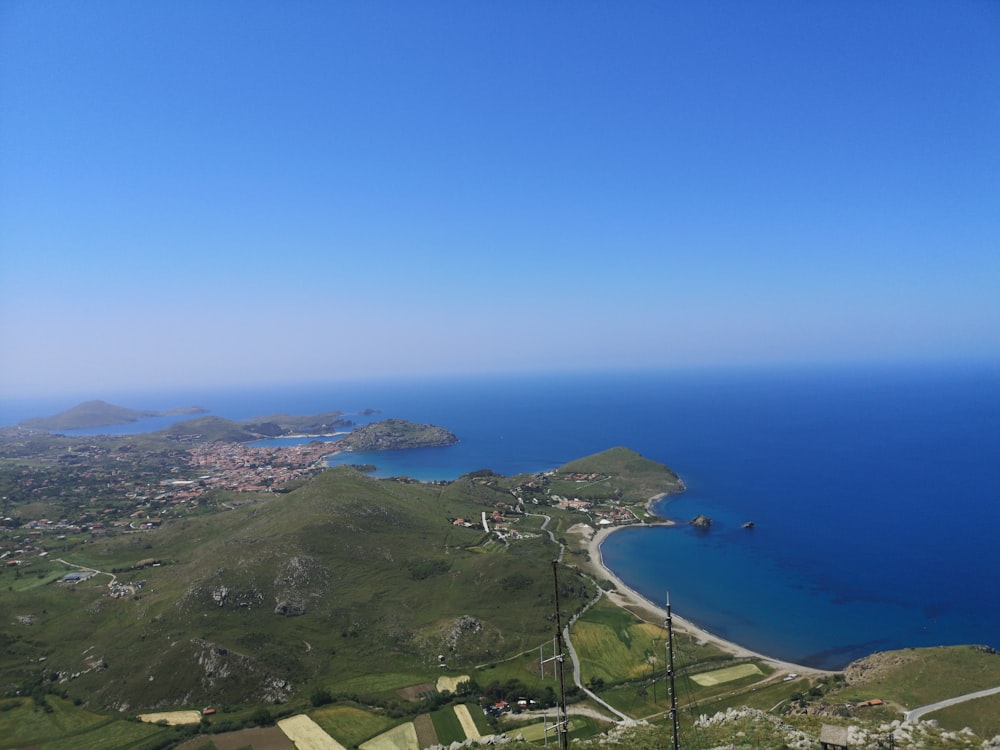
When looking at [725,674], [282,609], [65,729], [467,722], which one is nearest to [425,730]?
[467,722]

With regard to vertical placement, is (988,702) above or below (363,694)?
above

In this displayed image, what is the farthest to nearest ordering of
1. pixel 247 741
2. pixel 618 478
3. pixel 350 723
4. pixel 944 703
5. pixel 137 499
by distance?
1. pixel 618 478
2. pixel 137 499
3. pixel 350 723
4. pixel 247 741
5. pixel 944 703

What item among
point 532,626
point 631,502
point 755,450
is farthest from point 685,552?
point 755,450

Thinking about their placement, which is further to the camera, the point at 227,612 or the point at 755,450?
the point at 755,450

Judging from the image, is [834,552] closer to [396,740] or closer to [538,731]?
[538,731]

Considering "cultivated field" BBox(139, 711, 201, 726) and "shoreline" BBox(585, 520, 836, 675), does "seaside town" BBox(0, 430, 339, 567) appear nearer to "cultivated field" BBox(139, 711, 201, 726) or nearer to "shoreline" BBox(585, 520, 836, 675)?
"cultivated field" BBox(139, 711, 201, 726)

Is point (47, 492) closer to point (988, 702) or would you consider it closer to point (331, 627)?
point (331, 627)

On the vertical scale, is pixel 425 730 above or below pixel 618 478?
below
